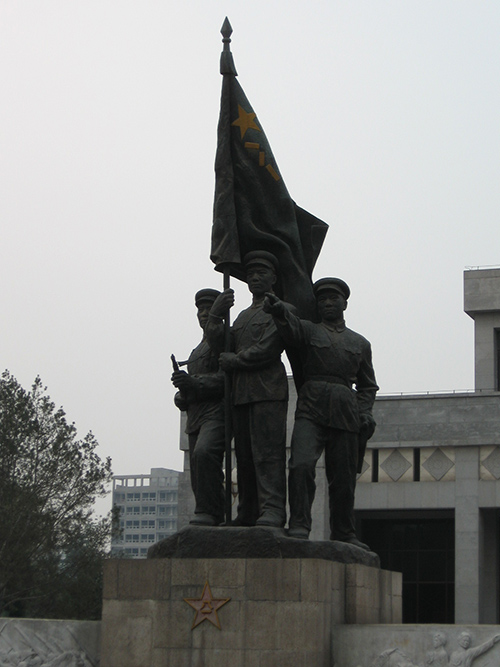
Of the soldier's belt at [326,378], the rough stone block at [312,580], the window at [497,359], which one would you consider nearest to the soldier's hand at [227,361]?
the soldier's belt at [326,378]

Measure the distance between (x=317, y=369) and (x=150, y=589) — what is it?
2.50m

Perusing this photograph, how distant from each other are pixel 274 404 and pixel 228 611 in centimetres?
191

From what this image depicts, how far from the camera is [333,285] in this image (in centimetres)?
1118

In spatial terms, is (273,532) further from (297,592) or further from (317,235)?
(317,235)

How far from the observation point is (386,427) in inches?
1425

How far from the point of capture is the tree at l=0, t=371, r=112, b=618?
114 ft

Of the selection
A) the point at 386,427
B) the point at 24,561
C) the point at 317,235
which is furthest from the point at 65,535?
Answer: the point at 317,235

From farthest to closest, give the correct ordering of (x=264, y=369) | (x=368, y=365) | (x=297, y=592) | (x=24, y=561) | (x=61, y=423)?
1. (x=61, y=423)
2. (x=24, y=561)
3. (x=368, y=365)
4. (x=264, y=369)
5. (x=297, y=592)

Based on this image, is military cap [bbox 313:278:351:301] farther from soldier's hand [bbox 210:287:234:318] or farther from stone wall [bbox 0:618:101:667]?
stone wall [bbox 0:618:101:667]

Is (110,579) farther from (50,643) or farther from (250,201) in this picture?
(250,201)

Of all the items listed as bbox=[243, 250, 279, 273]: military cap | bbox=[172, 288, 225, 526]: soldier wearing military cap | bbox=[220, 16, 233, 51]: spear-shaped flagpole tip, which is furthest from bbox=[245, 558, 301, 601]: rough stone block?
bbox=[220, 16, 233, 51]: spear-shaped flagpole tip

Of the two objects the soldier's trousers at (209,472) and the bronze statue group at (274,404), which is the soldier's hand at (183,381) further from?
the soldier's trousers at (209,472)

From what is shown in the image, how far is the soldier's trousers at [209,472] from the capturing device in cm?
1065

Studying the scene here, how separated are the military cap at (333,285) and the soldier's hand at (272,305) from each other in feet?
3.43
